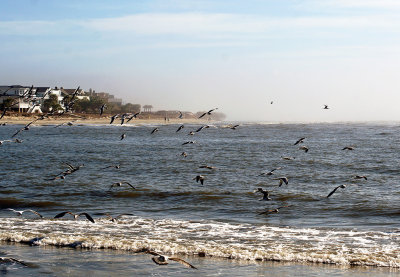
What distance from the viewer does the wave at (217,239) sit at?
569 inches

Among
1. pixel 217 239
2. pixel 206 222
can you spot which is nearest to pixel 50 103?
pixel 206 222

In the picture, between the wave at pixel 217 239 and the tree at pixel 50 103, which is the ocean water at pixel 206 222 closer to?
the wave at pixel 217 239

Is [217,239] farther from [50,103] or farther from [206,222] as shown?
[50,103]

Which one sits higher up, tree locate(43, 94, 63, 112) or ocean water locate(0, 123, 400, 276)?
tree locate(43, 94, 63, 112)

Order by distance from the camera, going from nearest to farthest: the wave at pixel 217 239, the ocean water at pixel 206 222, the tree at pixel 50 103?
the ocean water at pixel 206 222 → the wave at pixel 217 239 → the tree at pixel 50 103

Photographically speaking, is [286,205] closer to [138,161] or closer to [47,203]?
[47,203]

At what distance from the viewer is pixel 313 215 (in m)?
20.8

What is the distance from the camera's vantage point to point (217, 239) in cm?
1644

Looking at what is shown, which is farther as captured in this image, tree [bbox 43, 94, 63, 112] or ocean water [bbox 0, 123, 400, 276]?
tree [bbox 43, 94, 63, 112]

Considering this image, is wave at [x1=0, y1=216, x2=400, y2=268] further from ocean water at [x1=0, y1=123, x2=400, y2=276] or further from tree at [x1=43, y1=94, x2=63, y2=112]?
tree at [x1=43, y1=94, x2=63, y2=112]

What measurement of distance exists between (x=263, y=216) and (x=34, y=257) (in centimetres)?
920

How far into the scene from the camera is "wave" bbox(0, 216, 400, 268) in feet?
47.4

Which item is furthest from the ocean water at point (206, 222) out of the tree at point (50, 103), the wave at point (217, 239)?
the tree at point (50, 103)

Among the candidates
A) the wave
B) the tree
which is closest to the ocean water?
the wave
